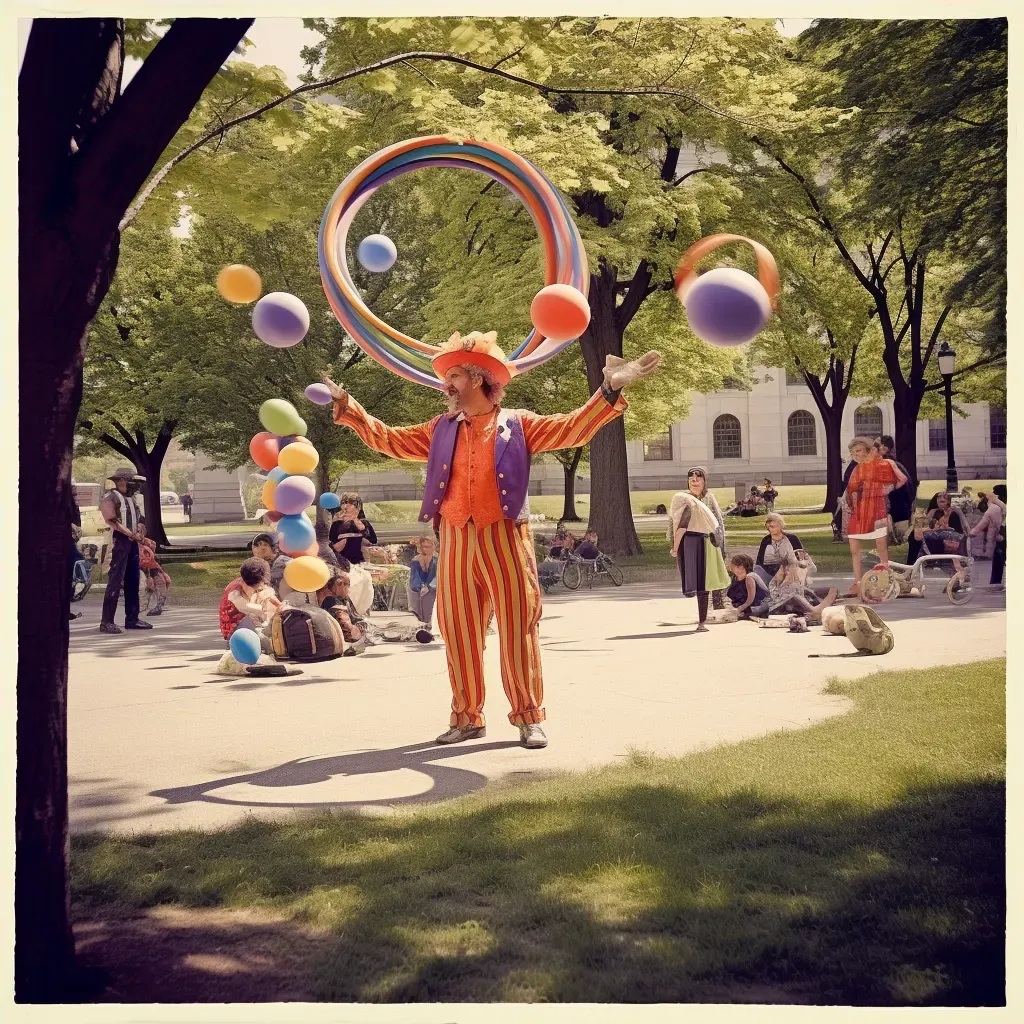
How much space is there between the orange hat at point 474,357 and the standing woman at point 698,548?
533 cm

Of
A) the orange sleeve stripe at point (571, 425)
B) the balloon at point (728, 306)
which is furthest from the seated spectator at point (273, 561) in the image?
the balloon at point (728, 306)

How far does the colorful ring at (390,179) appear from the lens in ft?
20.8

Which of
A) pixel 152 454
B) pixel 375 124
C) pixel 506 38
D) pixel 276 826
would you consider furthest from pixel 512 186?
pixel 152 454

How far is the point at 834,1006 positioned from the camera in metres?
3.29

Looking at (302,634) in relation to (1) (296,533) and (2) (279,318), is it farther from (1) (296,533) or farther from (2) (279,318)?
(2) (279,318)

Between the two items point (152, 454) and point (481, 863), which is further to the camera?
point (152, 454)

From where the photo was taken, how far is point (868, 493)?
1262cm

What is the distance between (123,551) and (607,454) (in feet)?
29.3

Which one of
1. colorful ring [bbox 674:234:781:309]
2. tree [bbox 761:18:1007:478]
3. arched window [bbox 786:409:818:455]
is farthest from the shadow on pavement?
arched window [bbox 786:409:818:455]

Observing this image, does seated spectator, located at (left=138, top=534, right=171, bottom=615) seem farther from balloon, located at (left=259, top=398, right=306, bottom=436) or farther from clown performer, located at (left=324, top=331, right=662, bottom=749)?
clown performer, located at (left=324, top=331, right=662, bottom=749)

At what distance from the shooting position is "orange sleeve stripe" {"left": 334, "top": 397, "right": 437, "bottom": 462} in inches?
248

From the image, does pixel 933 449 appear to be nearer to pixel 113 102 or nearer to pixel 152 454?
pixel 152 454

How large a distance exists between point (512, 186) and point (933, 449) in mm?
49287

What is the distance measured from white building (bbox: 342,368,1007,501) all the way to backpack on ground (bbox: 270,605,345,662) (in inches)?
1521
